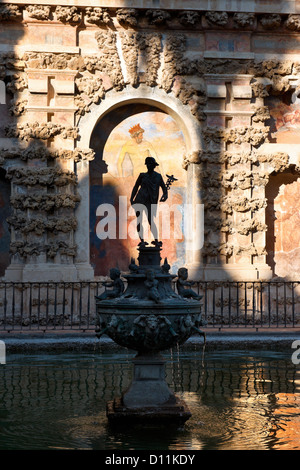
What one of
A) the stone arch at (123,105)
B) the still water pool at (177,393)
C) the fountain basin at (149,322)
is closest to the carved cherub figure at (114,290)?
the fountain basin at (149,322)

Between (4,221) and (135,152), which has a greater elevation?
(135,152)

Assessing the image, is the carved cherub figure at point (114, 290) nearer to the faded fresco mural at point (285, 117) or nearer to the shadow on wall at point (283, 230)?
the shadow on wall at point (283, 230)

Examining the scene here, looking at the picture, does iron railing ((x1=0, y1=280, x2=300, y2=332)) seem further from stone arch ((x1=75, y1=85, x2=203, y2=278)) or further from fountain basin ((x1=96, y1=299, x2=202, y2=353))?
fountain basin ((x1=96, y1=299, x2=202, y2=353))

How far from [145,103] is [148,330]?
10.2m

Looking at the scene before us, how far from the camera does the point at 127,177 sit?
15.6m

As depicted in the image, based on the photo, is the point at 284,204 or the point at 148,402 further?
the point at 284,204

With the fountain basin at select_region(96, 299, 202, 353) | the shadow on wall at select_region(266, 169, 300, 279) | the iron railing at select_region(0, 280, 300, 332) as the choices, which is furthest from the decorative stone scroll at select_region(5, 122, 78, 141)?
the fountain basin at select_region(96, 299, 202, 353)

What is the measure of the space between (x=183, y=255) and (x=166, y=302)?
9357 mm

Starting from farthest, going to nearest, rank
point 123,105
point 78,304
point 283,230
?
1. point 283,230
2. point 123,105
3. point 78,304

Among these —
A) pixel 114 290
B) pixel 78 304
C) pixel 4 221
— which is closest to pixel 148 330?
pixel 114 290

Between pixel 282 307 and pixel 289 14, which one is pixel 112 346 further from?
pixel 289 14

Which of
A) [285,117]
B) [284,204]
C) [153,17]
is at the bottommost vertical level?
[284,204]

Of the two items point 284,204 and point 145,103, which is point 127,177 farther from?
point 284,204

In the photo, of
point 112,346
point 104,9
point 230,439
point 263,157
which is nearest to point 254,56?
point 263,157
